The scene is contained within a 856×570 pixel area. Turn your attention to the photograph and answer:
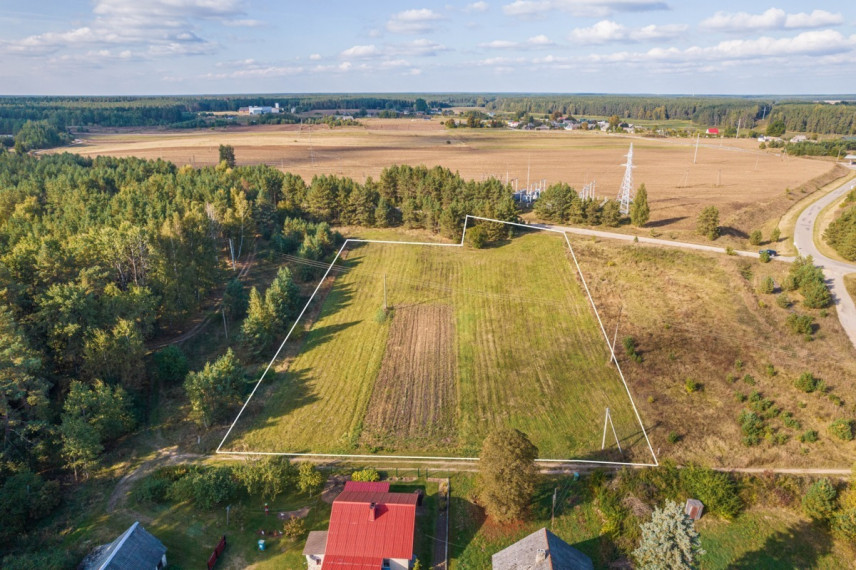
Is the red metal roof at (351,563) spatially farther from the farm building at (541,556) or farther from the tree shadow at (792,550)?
the tree shadow at (792,550)

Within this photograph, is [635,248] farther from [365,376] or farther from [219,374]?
[219,374]

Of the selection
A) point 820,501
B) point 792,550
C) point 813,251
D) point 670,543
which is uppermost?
point 813,251

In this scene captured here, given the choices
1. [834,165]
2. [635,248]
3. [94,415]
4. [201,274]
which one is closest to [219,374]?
[94,415]

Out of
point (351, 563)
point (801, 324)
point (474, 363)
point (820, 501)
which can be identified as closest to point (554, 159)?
point (801, 324)

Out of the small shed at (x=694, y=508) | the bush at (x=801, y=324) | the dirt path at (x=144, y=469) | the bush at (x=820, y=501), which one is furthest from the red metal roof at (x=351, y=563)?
the bush at (x=801, y=324)

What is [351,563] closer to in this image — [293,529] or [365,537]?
[365,537]

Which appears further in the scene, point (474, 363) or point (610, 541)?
point (474, 363)

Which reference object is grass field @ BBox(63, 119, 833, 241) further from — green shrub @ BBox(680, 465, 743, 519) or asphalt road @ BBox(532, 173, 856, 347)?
green shrub @ BBox(680, 465, 743, 519)

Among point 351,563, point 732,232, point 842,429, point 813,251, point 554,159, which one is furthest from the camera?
point 554,159
